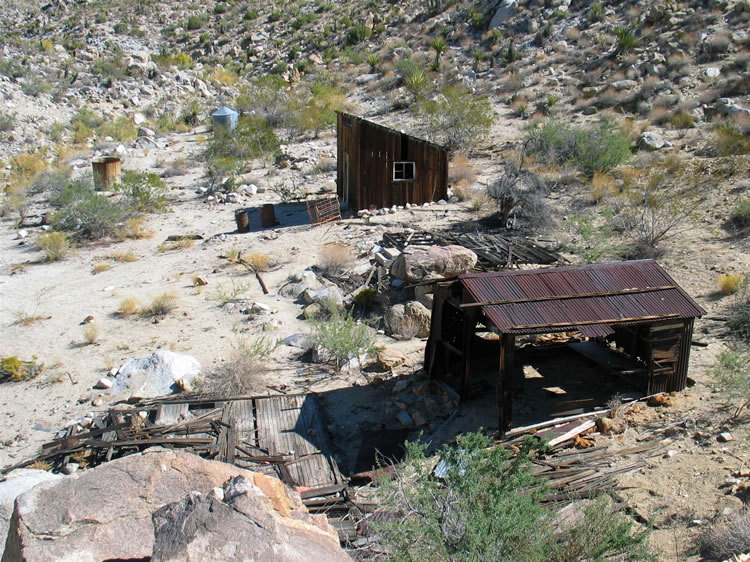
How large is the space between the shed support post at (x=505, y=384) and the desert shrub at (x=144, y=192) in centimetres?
1553

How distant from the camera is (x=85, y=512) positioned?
4.25 m

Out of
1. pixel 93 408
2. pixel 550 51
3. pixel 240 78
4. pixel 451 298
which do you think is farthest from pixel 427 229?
pixel 240 78

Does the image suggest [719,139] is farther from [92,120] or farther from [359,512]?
[92,120]

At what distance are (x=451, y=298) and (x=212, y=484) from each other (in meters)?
4.82

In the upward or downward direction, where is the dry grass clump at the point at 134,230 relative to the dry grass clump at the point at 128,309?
upward

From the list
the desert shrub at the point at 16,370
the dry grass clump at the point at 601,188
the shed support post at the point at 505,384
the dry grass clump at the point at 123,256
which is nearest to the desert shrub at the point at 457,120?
the dry grass clump at the point at 601,188

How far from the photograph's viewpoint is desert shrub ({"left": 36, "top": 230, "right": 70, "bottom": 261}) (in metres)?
17.3

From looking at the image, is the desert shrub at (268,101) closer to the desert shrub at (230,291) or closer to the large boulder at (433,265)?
the desert shrub at (230,291)

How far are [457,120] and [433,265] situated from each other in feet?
42.3

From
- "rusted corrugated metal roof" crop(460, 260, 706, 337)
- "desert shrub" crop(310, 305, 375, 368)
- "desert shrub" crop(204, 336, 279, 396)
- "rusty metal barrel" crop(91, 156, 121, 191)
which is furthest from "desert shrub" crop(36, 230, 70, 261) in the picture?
"rusted corrugated metal roof" crop(460, 260, 706, 337)

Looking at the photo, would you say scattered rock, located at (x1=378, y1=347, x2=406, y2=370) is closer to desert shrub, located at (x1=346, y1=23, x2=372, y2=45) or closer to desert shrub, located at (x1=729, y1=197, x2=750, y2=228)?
desert shrub, located at (x1=729, y1=197, x2=750, y2=228)

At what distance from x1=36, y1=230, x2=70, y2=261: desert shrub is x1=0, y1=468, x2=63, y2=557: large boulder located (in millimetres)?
10663

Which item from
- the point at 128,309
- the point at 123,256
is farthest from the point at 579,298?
the point at 123,256

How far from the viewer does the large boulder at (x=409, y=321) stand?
1195cm
